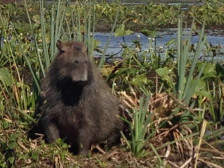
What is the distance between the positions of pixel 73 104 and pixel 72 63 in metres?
0.40

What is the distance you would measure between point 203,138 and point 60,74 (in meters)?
1.46

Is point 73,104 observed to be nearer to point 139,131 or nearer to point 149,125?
point 139,131

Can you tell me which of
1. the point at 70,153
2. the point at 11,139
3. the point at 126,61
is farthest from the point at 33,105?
the point at 126,61

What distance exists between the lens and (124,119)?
20.4ft

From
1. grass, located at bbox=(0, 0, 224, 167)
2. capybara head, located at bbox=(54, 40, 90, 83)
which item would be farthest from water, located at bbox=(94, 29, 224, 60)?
capybara head, located at bbox=(54, 40, 90, 83)

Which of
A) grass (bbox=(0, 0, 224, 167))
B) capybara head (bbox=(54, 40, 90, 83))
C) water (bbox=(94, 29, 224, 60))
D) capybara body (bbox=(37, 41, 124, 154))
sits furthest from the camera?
water (bbox=(94, 29, 224, 60))

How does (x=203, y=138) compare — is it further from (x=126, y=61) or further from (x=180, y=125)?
(x=126, y=61)

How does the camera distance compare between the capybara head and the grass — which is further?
the grass

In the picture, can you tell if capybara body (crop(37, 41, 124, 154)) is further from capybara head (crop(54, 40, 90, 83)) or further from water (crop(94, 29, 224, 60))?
water (crop(94, 29, 224, 60))

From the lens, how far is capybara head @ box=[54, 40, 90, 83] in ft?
18.9

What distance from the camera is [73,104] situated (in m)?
6.07

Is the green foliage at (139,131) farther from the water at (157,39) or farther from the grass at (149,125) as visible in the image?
the water at (157,39)

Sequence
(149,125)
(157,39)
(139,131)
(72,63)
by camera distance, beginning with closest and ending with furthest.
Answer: (72,63), (139,131), (149,125), (157,39)

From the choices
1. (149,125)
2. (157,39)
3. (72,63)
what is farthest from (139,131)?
(157,39)
